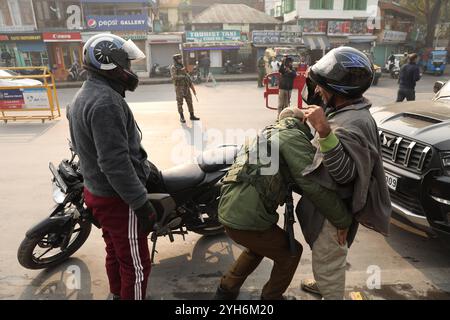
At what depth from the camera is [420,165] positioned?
2652 millimetres

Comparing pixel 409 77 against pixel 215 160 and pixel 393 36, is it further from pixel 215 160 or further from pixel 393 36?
pixel 393 36

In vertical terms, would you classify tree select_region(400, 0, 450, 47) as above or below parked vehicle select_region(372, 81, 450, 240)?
above

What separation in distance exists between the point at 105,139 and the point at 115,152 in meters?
0.09

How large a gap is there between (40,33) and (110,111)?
946 inches

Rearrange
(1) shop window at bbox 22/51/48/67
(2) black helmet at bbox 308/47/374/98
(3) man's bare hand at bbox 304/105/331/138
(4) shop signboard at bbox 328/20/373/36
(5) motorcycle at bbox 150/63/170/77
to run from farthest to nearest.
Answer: (4) shop signboard at bbox 328/20/373/36 → (5) motorcycle at bbox 150/63/170/77 → (1) shop window at bbox 22/51/48/67 → (2) black helmet at bbox 308/47/374/98 → (3) man's bare hand at bbox 304/105/331/138

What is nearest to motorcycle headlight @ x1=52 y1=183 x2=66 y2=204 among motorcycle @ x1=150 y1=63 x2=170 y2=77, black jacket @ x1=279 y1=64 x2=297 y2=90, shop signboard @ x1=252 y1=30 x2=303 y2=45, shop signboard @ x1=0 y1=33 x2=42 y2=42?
black jacket @ x1=279 y1=64 x2=297 y2=90

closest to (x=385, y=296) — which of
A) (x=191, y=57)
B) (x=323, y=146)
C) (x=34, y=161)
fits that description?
(x=323, y=146)

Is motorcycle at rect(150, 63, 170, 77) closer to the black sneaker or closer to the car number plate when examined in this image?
the car number plate

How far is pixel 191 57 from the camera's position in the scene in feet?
76.4

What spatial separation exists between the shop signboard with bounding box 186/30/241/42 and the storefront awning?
497cm

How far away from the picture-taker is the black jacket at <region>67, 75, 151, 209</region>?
5.84ft

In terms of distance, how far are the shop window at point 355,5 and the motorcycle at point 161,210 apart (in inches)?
1035

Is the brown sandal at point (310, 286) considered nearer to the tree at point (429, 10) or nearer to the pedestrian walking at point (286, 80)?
the pedestrian walking at point (286, 80)

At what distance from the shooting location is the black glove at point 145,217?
199cm
